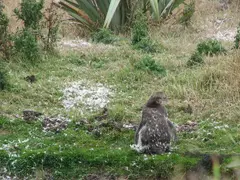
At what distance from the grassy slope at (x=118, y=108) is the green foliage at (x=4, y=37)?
0.35 metres

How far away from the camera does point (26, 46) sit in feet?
29.5

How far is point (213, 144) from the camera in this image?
6.25 metres

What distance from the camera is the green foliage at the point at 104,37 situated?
1102 centimetres

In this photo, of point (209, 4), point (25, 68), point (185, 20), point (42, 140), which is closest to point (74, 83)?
point (25, 68)

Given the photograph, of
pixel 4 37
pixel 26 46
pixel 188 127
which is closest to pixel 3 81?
pixel 26 46

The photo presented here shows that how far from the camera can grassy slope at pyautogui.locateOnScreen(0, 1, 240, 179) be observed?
228 inches

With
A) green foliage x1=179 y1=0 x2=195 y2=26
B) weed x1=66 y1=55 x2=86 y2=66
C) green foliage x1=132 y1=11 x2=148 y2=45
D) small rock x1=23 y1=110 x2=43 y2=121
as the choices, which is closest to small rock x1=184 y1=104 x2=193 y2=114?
small rock x1=23 y1=110 x2=43 y2=121

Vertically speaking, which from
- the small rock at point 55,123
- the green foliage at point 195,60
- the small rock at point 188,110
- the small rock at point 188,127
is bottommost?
the small rock at point 55,123

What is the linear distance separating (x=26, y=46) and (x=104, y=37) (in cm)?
244

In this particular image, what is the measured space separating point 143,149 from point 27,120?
5.61ft

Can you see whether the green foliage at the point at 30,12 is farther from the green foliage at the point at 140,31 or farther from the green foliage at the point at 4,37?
the green foliage at the point at 140,31

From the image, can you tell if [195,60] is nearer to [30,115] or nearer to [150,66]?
[150,66]

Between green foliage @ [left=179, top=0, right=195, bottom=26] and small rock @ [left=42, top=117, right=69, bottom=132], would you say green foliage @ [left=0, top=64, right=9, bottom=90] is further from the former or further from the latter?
green foliage @ [left=179, top=0, right=195, bottom=26]

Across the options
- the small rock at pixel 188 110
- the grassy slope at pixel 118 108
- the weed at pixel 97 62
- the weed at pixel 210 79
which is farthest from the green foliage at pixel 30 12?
the small rock at pixel 188 110
